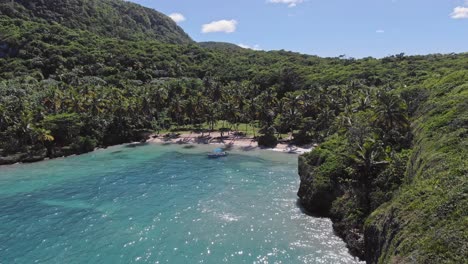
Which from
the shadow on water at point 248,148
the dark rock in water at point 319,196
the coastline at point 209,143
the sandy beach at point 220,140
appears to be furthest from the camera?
the shadow on water at point 248,148

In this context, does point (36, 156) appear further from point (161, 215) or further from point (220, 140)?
point (161, 215)

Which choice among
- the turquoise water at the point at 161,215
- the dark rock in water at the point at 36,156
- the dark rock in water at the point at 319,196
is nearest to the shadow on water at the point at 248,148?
the turquoise water at the point at 161,215

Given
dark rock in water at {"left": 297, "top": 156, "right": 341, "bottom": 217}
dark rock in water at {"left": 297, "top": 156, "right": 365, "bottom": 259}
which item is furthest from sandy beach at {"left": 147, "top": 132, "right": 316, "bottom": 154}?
dark rock in water at {"left": 297, "top": 156, "right": 341, "bottom": 217}

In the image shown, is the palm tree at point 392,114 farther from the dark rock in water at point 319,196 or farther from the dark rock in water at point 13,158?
the dark rock in water at point 13,158

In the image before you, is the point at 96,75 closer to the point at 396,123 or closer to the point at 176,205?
the point at 176,205

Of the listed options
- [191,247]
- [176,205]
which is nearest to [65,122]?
[176,205]

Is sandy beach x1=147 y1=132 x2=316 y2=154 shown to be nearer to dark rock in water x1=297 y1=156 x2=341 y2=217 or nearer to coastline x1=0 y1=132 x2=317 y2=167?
coastline x1=0 y1=132 x2=317 y2=167

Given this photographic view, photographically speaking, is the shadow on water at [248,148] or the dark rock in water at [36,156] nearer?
the dark rock in water at [36,156]
